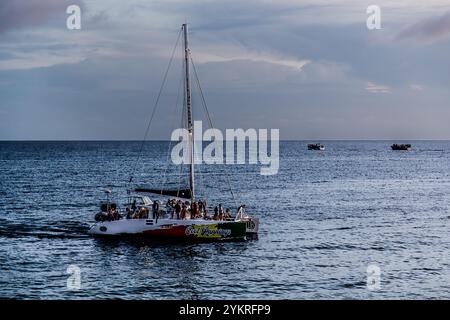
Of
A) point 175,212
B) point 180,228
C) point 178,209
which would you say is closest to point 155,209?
point 175,212

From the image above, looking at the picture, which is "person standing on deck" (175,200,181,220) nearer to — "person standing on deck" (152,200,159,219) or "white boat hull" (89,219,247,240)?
"white boat hull" (89,219,247,240)

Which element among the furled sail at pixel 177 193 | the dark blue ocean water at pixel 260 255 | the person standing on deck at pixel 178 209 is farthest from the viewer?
the furled sail at pixel 177 193

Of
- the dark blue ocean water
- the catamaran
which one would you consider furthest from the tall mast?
the dark blue ocean water

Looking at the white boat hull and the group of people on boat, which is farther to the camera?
the group of people on boat

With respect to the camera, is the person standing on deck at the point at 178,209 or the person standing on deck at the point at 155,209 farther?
the person standing on deck at the point at 155,209

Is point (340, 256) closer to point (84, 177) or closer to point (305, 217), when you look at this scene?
point (305, 217)

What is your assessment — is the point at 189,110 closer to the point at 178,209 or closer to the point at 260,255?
the point at 178,209

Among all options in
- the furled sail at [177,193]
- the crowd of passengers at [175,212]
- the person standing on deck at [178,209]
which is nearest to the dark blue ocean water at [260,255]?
the crowd of passengers at [175,212]

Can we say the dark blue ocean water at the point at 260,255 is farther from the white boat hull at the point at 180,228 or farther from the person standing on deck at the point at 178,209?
the person standing on deck at the point at 178,209

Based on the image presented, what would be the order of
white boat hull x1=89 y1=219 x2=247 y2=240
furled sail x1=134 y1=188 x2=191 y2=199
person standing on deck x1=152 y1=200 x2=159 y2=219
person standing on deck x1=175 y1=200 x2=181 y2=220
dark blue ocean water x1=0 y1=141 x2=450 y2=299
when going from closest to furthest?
dark blue ocean water x1=0 y1=141 x2=450 y2=299 → white boat hull x1=89 y1=219 x2=247 y2=240 → person standing on deck x1=175 y1=200 x2=181 y2=220 → person standing on deck x1=152 y1=200 x2=159 y2=219 → furled sail x1=134 y1=188 x2=191 y2=199

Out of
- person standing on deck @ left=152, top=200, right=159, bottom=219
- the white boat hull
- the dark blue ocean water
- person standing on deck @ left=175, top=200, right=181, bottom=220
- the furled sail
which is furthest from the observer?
the furled sail

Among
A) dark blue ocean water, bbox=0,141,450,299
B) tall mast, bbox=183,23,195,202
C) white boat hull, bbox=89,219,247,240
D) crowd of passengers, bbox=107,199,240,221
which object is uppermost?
tall mast, bbox=183,23,195,202

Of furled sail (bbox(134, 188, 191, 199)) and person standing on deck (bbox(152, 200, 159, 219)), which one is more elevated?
furled sail (bbox(134, 188, 191, 199))
